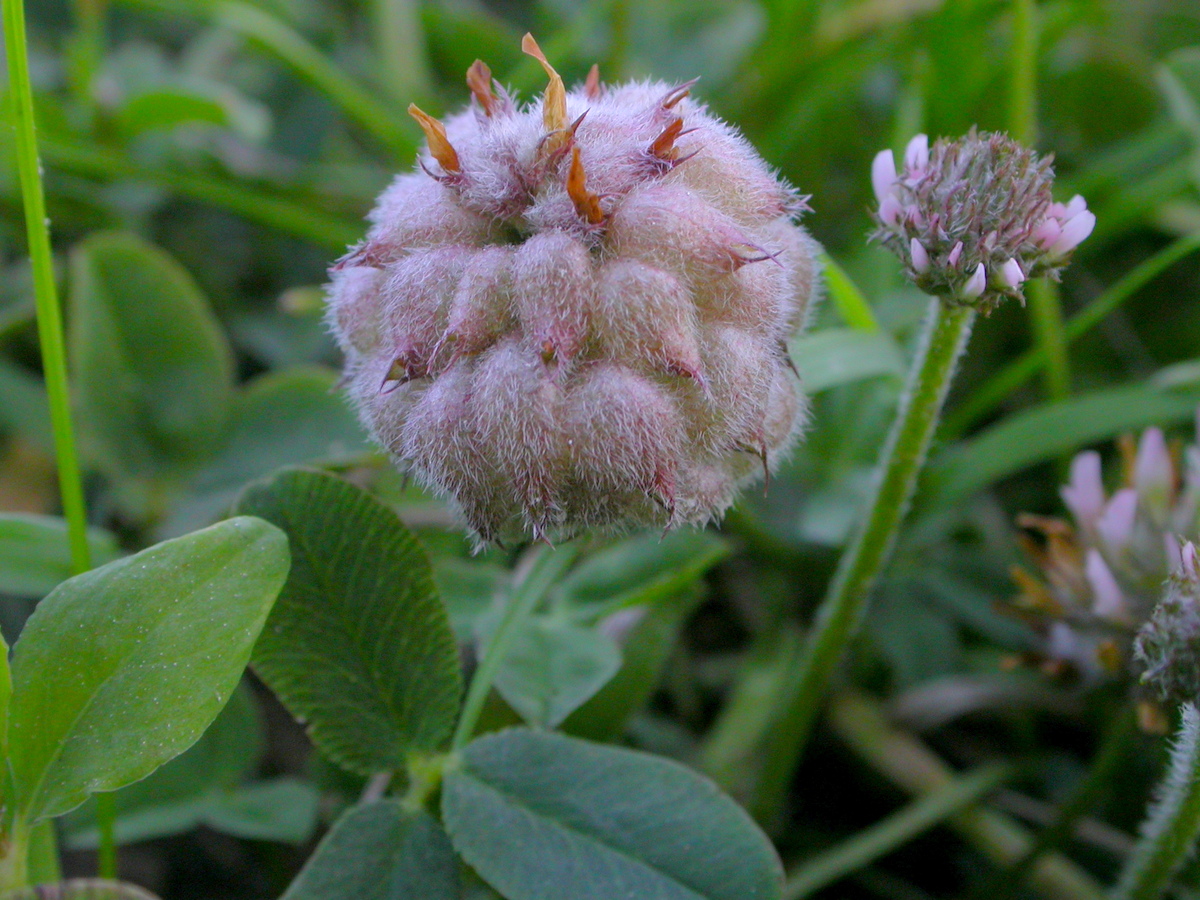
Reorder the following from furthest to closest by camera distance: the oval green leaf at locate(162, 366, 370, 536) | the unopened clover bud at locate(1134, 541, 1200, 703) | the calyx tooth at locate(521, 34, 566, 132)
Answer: the oval green leaf at locate(162, 366, 370, 536), the calyx tooth at locate(521, 34, 566, 132), the unopened clover bud at locate(1134, 541, 1200, 703)

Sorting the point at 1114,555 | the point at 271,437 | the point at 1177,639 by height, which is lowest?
the point at 271,437

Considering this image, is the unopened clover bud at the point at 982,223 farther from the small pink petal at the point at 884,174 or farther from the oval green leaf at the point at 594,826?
the oval green leaf at the point at 594,826

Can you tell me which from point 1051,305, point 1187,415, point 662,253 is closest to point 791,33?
point 1051,305

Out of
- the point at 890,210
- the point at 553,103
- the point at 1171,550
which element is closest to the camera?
the point at 553,103

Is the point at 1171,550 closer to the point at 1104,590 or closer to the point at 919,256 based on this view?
the point at 1104,590

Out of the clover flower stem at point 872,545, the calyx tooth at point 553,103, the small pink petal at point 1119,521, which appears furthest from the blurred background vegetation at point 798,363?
the calyx tooth at point 553,103

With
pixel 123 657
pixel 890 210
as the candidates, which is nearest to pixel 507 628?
pixel 123 657

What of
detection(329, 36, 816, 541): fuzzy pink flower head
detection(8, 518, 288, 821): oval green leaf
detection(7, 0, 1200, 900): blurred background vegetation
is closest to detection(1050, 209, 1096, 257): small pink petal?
detection(329, 36, 816, 541): fuzzy pink flower head

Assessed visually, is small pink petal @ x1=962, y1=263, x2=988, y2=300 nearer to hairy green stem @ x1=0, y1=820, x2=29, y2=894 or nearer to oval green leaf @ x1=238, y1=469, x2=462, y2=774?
oval green leaf @ x1=238, y1=469, x2=462, y2=774
